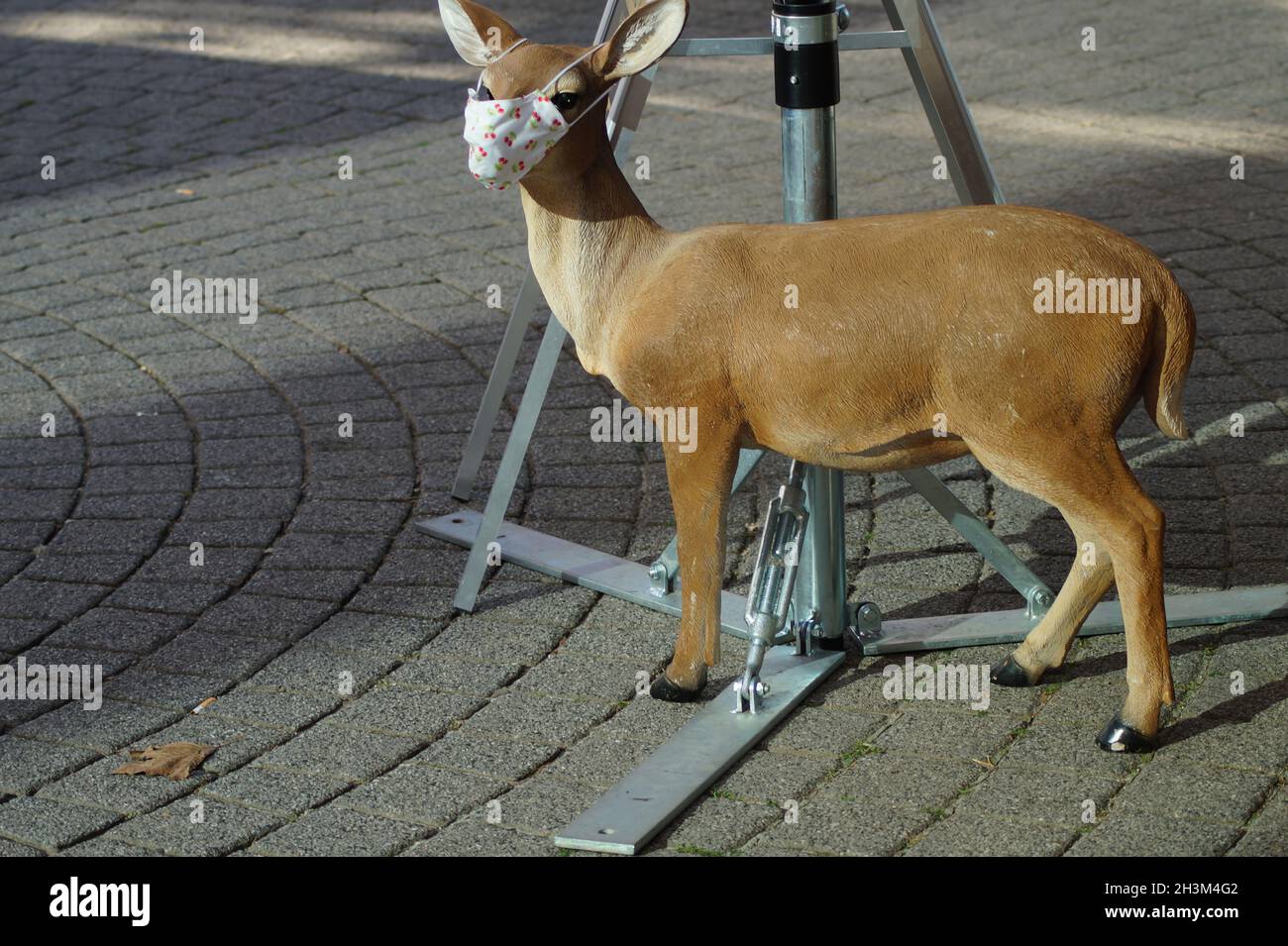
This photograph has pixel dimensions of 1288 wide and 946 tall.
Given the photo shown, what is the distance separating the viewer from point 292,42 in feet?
35.7

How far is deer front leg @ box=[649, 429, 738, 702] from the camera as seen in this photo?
3914 millimetres

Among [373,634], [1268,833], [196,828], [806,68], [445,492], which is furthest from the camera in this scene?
[445,492]

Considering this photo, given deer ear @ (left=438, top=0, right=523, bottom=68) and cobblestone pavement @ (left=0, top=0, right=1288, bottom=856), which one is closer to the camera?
cobblestone pavement @ (left=0, top=0, right=1288, bottom=856)

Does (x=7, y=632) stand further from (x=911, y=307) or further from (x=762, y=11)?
(x=762, y=11)

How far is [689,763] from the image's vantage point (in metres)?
3.87

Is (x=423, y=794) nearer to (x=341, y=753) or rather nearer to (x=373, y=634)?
(x=341, y=753)

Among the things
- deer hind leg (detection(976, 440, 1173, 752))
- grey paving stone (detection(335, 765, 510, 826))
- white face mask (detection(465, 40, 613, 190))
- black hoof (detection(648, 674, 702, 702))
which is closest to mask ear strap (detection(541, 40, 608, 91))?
white face mask (detection(465, 40, 613, 190))

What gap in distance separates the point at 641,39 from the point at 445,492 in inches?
85.5

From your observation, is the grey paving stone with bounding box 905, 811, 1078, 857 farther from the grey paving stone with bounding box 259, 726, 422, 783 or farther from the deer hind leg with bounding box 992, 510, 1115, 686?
the grey paving stone with bounding box 259, 726, 422, 783

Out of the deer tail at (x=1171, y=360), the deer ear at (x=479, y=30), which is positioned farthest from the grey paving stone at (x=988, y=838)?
the deer ear at (x=479, y=30)

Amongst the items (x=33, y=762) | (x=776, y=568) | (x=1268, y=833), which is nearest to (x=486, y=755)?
(x=776, y=568)

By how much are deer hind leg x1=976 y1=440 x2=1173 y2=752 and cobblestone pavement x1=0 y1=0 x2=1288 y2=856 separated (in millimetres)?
134

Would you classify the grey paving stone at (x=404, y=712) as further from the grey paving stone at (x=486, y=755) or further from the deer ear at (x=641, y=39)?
the deer ear at (x=641, y=39)

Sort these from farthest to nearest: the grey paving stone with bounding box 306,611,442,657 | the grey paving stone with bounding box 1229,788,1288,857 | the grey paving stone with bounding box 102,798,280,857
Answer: the grey paving stone with bounding box 306,611,442,657, the grey paving stone with bounding box 102,798,280,857, the grey paving stone with bounding box 1229,788,1288,857
